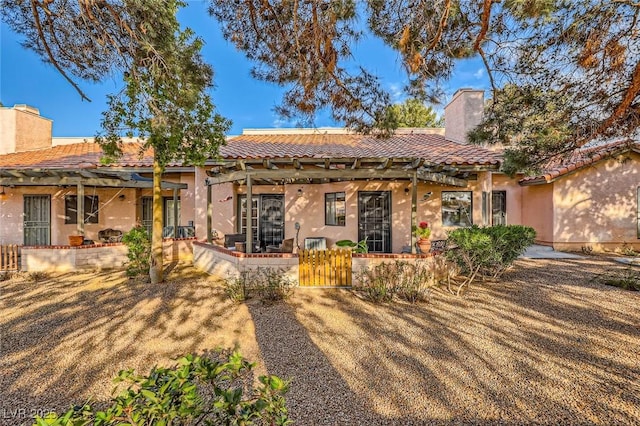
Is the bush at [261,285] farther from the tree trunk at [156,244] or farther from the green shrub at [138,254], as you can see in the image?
the green shrub at [138,254]

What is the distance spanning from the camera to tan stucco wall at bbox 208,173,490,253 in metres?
10.5

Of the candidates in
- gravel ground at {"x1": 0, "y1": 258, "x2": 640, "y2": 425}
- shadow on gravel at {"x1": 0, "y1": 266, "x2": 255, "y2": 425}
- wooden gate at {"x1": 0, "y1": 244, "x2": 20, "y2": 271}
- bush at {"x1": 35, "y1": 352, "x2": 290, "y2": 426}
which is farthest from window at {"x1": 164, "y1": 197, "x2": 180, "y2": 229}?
bush at {"x1": 35, "y1": 352, "x2": 290, "y2": 426}

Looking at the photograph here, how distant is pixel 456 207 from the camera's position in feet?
34.8

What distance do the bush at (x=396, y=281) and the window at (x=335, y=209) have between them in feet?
13.0

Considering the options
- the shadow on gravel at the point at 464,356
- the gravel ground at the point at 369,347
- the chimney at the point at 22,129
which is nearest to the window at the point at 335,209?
the gravel ground at the point at 369,347

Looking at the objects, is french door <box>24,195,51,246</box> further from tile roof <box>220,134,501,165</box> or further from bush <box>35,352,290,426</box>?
bush <box>35,352,290,426</box>

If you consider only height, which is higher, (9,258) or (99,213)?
(99,213)

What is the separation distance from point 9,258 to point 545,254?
18058 mm

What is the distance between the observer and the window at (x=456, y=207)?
10.6 m

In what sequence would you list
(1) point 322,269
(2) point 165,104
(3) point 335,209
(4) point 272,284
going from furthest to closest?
(3) point 335,209, (1) point 322,269, (4) point 272,284, (2) point 165,104

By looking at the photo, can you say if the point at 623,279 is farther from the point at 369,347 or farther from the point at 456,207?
the point at 369,347

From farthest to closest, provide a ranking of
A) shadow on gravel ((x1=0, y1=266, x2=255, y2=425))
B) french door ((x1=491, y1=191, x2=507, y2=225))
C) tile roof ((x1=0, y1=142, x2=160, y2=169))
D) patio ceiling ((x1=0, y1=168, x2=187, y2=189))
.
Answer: french door ((x1=491, y1=191, x2=507, y2=225)) → tile roof ((x1=0, y1=142, x2=160, y2=169)) → patio ceiling ((x1=0, y1=168, x2=187, y2=189)) → shadow on gravel ((x1=0, y1=266, x2=255, y2=425))

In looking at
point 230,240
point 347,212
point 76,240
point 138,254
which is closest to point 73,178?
point 76,240

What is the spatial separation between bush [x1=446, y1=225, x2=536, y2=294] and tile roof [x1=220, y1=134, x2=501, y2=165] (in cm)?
251
